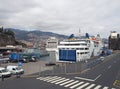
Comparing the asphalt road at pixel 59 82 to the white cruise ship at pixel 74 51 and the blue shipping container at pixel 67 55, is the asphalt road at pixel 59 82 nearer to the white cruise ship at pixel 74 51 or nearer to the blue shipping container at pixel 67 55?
the blue shipping container at pixel 67 55

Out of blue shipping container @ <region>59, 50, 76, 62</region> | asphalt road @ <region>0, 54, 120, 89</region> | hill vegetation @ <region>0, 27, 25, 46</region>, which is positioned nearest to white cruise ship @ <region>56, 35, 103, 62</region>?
blue shipping container @ <region>59, 50, 76, 62</region>

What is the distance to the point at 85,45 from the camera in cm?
9162

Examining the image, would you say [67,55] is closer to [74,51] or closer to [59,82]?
[74,51]

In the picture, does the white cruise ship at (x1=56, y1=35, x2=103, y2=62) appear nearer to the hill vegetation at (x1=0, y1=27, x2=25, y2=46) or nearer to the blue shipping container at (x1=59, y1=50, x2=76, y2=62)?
the blue shipping container at (x1=59, y1=50, x2=76, y2=62)

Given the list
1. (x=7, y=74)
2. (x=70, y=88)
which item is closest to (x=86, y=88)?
(x=70, y=88)

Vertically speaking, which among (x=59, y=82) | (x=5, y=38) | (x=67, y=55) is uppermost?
(x=5, y=38)

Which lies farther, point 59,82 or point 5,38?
point 5,38

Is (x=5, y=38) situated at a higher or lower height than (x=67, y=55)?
higher

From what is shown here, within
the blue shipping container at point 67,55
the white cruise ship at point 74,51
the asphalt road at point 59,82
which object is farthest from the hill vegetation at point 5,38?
the asphalt road at point 59,82

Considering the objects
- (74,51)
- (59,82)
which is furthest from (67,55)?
(59,82)

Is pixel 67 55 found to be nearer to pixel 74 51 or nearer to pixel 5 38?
pixel 74 51

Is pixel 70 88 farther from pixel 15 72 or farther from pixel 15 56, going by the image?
pixel 15 56

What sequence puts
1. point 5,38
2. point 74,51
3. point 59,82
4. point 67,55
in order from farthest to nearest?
1. point 5,38
2. point 67,55
3. point 74,51
4. point 59,82

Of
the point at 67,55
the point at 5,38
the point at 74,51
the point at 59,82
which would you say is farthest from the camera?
the point at 5,38
